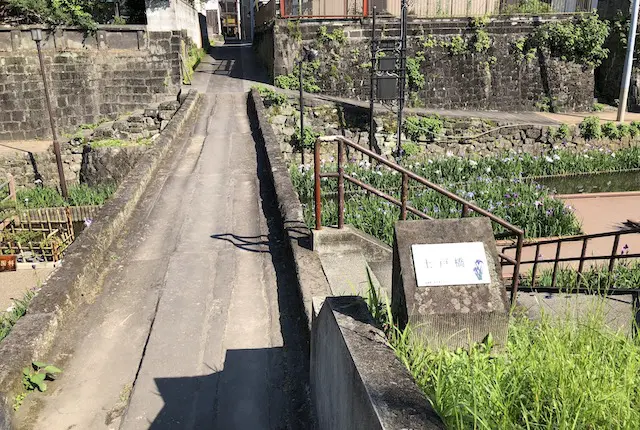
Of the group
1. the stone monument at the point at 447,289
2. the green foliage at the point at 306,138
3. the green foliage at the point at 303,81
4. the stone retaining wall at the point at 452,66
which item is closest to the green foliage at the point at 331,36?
the stone retaining wall at the point at 452,66

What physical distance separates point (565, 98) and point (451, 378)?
19386 millimetres

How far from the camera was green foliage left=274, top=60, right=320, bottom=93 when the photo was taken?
56.5 ft

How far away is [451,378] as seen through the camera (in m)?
2.07

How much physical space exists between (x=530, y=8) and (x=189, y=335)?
19211 mm

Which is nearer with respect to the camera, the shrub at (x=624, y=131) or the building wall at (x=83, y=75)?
the building wall at (x=83, y=75)

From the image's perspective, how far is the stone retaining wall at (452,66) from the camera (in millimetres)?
17141

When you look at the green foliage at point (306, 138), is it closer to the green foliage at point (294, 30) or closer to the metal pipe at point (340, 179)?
the green foliage at point (294, 30)

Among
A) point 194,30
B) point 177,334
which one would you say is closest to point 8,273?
point 177,334

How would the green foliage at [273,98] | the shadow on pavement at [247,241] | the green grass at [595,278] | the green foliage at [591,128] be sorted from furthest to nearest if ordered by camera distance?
1. the green foliage at [591,128]
2. the green foliage at [273,98]
3. the green grass at [595,278]
4. the shadow on pavement at [247,241]

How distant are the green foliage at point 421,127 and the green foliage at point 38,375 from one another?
1398 cm

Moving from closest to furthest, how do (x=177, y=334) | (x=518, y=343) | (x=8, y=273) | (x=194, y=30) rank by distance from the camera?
(x=518, y=343)
(x=177, y=334)
(x=8, y=273)
(x=194, y=30)

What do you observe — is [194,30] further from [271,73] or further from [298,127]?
[298,127]

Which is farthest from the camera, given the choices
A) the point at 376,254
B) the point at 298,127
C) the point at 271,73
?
the point at 271,73

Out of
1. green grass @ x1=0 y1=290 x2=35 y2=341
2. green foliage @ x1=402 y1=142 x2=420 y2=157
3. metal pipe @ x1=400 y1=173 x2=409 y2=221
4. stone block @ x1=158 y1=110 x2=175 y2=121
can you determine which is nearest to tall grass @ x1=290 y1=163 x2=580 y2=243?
metal pipe @ x1=400 y1=173 x2=409 y2=221
